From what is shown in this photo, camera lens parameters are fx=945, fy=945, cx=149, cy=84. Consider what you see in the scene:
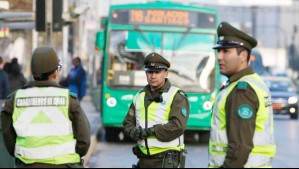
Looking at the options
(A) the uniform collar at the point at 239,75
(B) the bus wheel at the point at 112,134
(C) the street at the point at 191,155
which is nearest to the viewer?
(A) the uniform collar at the point at 239,75

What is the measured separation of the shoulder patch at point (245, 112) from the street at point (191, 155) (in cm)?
876

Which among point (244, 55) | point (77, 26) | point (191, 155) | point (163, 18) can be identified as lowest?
point (77, 26)

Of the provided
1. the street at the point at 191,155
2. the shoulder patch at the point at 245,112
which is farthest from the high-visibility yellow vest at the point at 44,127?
the street at the point at 191,155

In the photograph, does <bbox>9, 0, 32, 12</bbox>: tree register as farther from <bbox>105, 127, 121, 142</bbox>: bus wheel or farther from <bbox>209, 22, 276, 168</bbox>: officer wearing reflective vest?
<bbox>209, 22, 276, 168</bbox>: officer wearing reflective vest

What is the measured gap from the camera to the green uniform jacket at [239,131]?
5.66m

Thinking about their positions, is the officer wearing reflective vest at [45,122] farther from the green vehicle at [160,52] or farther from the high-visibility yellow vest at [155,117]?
the green vehicle at [160,52]

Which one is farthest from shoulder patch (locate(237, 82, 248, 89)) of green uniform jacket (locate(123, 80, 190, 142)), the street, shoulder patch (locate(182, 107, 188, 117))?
the street

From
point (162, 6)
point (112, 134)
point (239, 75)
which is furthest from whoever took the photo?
point (112, 134)

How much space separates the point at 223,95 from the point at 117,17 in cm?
1568

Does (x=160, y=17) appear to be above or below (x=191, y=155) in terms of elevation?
above

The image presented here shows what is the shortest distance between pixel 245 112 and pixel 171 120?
236cm

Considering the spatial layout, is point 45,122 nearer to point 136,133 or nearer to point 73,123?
point 73,123

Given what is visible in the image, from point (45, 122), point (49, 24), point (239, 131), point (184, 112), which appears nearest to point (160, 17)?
point (49, 24)

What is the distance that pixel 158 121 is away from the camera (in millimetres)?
7988
